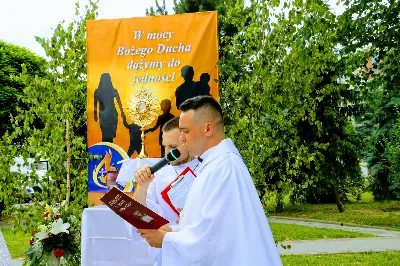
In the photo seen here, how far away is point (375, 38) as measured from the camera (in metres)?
8.88

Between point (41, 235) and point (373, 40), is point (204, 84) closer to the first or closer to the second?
point (41, 235)

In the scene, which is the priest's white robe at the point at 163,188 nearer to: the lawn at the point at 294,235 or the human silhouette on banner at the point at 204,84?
the human silhouette on banner at the point at 204,84

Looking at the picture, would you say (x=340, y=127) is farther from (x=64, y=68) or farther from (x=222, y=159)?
(x=222, y=159)

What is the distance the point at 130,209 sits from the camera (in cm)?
311

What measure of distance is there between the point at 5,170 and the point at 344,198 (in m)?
18.9

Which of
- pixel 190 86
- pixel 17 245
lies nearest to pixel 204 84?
pixel 190 86

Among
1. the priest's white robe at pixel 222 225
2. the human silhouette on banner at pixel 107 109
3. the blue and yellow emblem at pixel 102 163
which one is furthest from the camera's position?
the human silhouette on banner at pixel 107 109

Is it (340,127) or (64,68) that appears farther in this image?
(340,127)

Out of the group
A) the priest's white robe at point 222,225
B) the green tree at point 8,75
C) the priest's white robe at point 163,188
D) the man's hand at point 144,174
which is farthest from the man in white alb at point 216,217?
the green tree at point 8,75

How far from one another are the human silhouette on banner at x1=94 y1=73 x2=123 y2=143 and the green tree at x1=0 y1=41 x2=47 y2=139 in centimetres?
1457

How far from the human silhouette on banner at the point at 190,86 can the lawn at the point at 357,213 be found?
9.88 m

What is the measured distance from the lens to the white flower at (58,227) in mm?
5770

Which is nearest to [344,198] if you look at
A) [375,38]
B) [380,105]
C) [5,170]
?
[380,105]

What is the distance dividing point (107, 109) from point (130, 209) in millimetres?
4633
